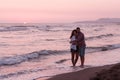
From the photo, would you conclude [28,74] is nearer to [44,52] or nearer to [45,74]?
[45,74]

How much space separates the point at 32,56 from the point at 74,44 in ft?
18.7

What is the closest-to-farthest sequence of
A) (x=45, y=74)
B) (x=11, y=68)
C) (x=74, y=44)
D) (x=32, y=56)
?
(x=45, y=74), (x=74, y=44), (x=11, y=68), (x=32, y=56)

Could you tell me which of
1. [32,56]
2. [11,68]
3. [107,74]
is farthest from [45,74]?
[32,56]

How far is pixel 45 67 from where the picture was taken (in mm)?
14406

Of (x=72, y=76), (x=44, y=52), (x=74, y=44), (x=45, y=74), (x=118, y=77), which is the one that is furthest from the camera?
(x=44, y=52)

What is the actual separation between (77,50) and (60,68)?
102 centimetres

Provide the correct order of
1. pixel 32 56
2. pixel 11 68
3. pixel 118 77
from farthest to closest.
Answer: pixel 32 56, pixel 11 68, pixel 118 77

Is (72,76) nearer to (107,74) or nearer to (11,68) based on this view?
(107,74)

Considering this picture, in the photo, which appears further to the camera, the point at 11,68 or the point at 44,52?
the point at 44,52

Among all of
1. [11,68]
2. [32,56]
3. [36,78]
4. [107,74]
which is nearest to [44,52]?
[32,56]

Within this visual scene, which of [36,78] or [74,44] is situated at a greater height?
[74,44]

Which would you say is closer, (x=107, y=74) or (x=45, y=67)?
(x=107, y=74)

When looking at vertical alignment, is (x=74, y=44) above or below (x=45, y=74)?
above

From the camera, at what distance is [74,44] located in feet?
45.0
